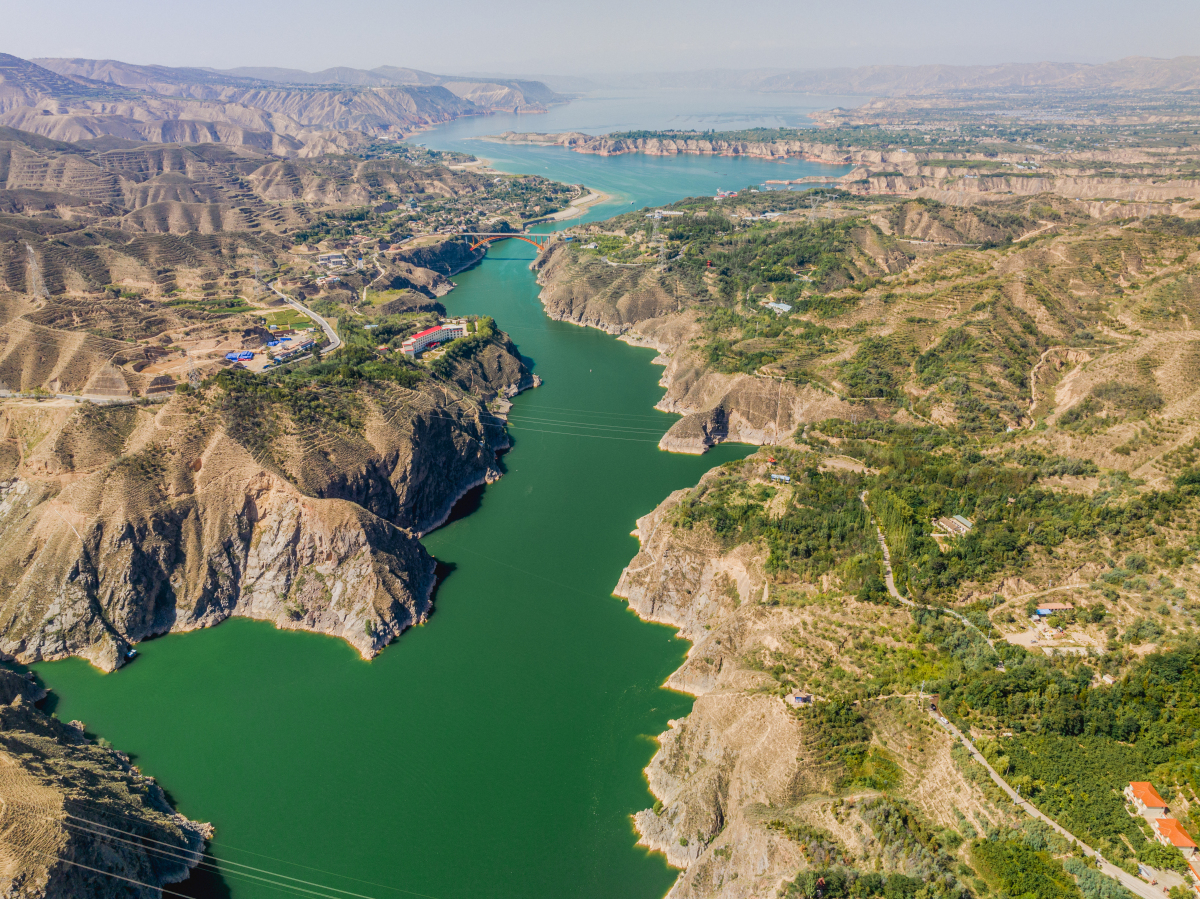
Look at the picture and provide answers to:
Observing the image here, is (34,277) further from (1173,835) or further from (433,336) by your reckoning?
(1173,835)

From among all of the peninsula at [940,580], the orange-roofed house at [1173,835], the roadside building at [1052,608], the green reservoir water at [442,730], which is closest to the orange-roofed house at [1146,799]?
the orange-roofed house at [1173,835]

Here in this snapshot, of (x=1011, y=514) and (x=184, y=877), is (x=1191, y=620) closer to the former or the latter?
(x=1011, y=514)

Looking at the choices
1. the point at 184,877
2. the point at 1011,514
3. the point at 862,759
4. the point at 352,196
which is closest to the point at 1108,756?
the point at 862,759

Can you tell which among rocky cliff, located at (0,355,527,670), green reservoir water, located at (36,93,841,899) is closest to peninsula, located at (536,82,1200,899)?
green reservoir water, located at (36,93,841,899)

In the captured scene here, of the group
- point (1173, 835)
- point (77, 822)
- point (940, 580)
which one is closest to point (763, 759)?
point (1173, 835)

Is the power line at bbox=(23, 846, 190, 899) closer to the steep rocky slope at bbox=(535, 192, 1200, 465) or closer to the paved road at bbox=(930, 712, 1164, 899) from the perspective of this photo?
the paved road at bbox=(930, 712, 1164, 899)

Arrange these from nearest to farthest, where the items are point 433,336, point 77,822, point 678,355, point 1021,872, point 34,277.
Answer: point 1021,872 → point 77,822 → point 678,355 → point 433,336 → point 34,277
